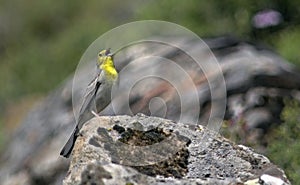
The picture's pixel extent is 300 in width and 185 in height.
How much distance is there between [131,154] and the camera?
7.06m

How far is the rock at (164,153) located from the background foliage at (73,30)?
10.6 ft

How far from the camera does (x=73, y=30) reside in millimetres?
24078

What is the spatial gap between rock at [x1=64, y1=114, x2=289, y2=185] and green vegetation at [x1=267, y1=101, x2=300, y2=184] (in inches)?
98.3

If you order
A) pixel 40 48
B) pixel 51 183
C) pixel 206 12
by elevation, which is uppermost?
pixel 40 48

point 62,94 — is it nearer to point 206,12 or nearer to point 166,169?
point 206,12

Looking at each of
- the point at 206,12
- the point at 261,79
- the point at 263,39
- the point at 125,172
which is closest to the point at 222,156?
the point at 125,172

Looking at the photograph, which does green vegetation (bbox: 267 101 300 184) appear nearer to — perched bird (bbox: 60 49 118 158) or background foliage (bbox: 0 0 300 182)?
background foliage (bbox: 0 0 300 182)

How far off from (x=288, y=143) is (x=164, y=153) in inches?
167

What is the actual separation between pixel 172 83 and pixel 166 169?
5.75m

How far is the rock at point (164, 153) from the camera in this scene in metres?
6.91

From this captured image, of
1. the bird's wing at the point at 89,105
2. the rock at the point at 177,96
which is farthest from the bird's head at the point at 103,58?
the rock at the point at 177,96

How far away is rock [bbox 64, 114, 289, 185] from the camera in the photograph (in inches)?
272

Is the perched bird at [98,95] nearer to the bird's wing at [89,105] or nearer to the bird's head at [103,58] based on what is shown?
the bird's wing at [89,105]

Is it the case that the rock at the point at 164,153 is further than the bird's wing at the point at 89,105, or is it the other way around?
the bird's wing at the point at 89,105
